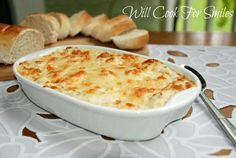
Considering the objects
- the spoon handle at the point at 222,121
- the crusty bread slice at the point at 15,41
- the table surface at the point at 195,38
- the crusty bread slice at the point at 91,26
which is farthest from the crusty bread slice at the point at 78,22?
the spoon handle at the point at 222,121

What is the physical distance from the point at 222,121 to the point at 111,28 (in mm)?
774

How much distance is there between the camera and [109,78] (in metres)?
0.86

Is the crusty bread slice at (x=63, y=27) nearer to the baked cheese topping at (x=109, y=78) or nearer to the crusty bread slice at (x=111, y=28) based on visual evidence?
the crusty bread slice at (x=111, y=28)

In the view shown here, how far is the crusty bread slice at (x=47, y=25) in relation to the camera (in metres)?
1.43

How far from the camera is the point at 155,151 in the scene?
2.43 ft

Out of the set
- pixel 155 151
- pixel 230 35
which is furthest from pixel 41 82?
pixel 230 35

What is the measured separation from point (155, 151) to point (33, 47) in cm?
83

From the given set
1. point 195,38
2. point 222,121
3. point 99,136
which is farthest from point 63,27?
point 222,121

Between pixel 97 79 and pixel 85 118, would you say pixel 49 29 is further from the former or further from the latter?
pixel 85 118

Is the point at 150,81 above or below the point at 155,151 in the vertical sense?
above

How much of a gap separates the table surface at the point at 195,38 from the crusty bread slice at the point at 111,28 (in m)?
0.17

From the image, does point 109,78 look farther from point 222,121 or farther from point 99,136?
point 222,121

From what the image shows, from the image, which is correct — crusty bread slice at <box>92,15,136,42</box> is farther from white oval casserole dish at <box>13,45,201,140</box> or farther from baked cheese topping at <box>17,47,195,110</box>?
white oval casserole dish at <box>13,45,201,140</box>

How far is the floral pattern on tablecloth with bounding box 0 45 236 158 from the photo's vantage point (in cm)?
74
